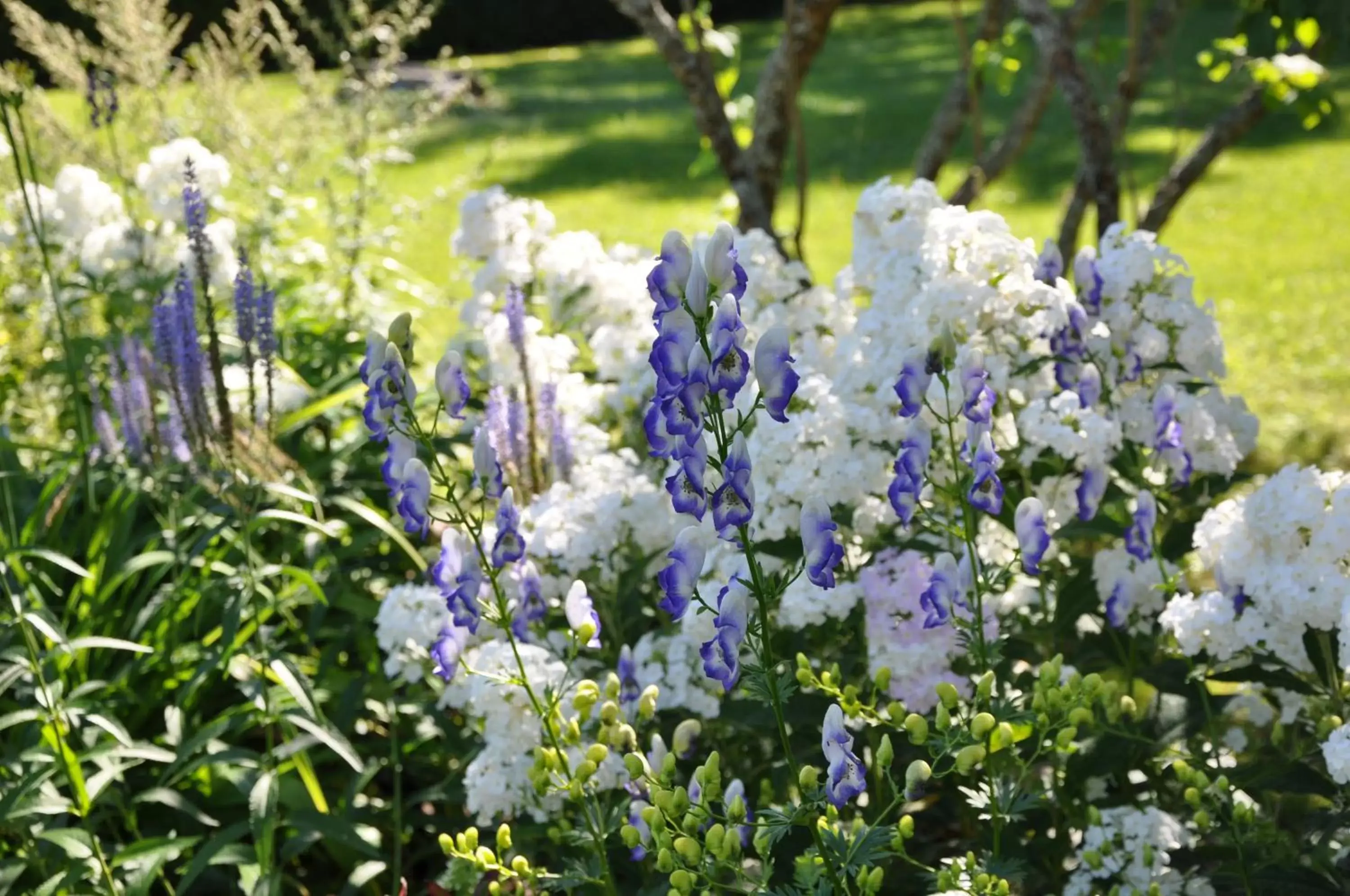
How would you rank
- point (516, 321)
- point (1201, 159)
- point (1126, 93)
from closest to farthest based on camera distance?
1. point (516, 321)
2. point (1201, 159)
3. point (1126, 93)

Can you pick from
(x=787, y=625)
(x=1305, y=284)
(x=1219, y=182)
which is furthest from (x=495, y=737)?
(x=1219, y=182)

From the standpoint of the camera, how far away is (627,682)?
223 centimetres

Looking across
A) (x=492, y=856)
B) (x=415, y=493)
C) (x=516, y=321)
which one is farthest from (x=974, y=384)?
(x=516, y=321)

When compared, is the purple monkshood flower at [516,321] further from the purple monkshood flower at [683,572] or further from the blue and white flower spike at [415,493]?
the purple monkshood flower at [683,572]

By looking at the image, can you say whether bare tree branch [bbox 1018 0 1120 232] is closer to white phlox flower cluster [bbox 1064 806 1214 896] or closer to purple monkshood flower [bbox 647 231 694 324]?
white phlox flower cluster [bbox 1064 806 1214 896]

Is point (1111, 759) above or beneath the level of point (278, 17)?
beneath

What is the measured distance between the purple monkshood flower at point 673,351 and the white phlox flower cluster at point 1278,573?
101cm

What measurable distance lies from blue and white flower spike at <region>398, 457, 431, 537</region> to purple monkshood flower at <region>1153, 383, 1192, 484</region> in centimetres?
118

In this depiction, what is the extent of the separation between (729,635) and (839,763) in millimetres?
191

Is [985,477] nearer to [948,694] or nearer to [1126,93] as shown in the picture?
[948,694]

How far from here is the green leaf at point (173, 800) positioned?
262 centimetres

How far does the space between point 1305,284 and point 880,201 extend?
5430 mm

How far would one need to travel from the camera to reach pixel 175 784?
2814 mm

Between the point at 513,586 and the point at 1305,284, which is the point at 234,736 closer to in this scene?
the point at 513,586
